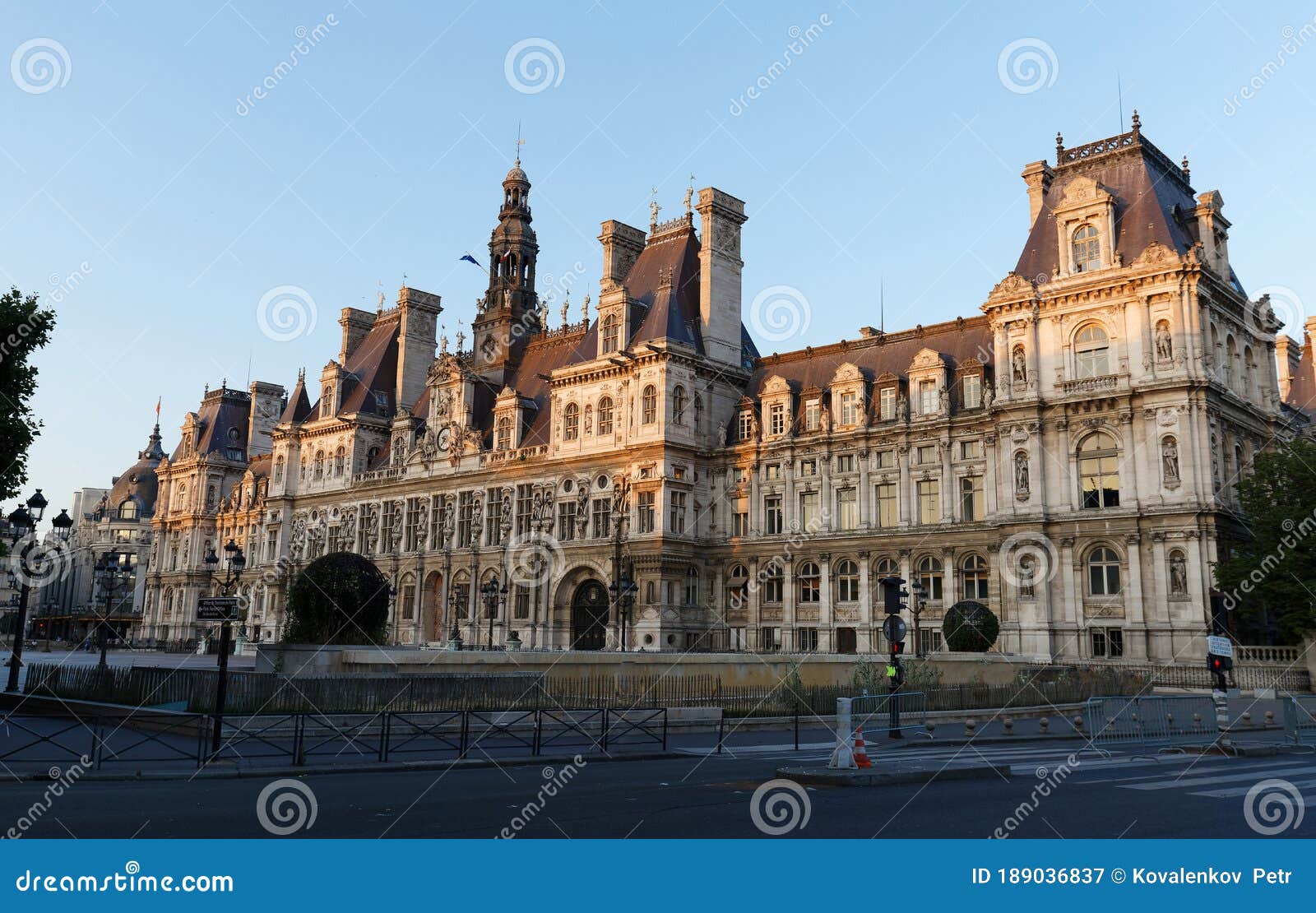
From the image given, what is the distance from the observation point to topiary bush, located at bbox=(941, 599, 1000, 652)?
41312 millimetres

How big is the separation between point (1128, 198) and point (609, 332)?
2795 centimetres

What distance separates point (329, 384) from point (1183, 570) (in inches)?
2391

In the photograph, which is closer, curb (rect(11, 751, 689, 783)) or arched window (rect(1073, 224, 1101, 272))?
curb (rect(11, 751, 689, 783))

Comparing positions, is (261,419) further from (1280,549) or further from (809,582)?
(1280,549)

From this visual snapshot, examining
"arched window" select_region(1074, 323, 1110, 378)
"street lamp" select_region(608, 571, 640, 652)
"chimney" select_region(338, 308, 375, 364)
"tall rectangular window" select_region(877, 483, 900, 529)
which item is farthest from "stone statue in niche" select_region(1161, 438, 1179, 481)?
"chimney" select_region(338, 308, 375, 364)

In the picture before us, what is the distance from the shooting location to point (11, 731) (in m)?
22.5

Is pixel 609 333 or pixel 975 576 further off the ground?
pixel 609 333

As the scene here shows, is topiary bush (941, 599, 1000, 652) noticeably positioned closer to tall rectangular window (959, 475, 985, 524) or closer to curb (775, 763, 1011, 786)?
tall rectangular window (959, 475, 985, 524)

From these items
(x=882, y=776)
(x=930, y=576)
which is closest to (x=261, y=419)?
(x=930, y=576)

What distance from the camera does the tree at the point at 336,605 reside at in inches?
1346

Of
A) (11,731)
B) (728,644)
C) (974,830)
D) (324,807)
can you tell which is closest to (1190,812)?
(974,830)

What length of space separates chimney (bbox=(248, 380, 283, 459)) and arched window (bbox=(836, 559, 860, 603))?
217 ft

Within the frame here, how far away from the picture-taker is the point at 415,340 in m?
82.4

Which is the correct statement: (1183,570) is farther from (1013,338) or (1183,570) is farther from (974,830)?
(974,830)
